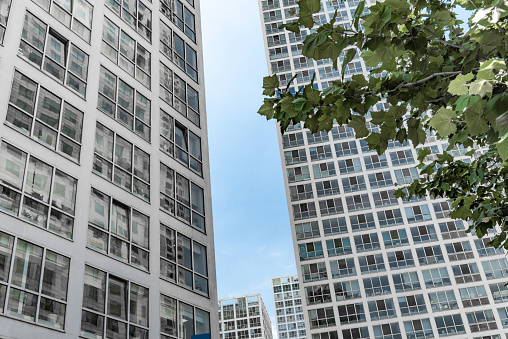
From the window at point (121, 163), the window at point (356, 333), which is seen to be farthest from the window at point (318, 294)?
the window at point (121, 163)

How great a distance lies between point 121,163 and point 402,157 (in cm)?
4774

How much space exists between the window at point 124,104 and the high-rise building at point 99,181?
0.19 ft

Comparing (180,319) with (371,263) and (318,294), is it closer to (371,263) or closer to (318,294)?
(318,294)

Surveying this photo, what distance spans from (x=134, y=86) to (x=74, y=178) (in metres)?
6.38

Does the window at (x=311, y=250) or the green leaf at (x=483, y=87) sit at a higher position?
the window at (x=311, y=250)

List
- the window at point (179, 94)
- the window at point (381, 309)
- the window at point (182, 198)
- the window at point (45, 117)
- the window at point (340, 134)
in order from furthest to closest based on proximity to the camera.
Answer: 1. the window at point (340, 134)
2. the window at point (381, 309)
3. the window at point (179, 94)
4. the window at point (182, 198)
5. the window at point (45, 117)

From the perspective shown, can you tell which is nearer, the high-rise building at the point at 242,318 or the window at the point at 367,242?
the window at the point at 367,242

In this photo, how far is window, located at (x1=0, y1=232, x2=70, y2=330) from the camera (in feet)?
40.3

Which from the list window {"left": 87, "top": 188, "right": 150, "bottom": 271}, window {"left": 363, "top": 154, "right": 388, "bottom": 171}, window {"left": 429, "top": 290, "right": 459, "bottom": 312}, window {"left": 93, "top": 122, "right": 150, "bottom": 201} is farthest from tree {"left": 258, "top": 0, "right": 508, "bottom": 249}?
window {"left": 363, "top": 154, "right": 388, "bottom": 171}

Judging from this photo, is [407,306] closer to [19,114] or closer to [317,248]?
[317,248]

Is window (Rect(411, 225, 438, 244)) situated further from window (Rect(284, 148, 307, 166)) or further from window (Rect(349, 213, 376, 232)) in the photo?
window (Rect(284, 148, 307, 166))

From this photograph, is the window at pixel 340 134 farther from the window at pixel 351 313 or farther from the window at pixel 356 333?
the window at pixel 356 333

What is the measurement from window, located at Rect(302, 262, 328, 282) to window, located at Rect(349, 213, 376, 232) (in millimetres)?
6019

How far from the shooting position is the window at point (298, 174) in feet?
197
